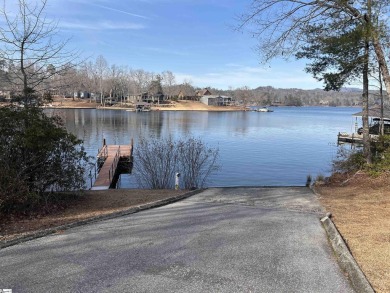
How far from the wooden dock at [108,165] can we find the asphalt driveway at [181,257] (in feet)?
31.7

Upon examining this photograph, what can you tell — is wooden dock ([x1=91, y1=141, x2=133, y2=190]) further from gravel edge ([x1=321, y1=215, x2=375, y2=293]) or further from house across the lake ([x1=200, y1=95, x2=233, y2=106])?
house across the lake ([x1=200, y1=95, x2=233, y2=106])

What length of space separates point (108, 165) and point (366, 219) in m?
16.5

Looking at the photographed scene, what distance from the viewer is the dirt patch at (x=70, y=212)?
654 centimetres

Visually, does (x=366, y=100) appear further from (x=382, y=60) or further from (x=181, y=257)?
(x=181, y=257)

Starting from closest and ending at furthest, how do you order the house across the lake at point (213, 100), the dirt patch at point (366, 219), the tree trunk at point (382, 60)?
the dirt patch at point (366, 219) < the tree trunk at point (382, 60) < the house across the lake at point (213, 100)

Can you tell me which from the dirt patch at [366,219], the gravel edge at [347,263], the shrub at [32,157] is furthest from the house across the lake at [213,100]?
the gravel edge at [347,263]

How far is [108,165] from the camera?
69.7ft

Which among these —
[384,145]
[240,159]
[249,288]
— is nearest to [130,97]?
[240,159]

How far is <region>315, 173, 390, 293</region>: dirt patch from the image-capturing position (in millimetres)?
4742

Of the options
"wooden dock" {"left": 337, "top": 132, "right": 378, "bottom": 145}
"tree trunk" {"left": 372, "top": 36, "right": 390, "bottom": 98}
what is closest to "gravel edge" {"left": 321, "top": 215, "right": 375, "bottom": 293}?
"tree trunk" {"left": 372, "top": 36, "right": 390, "bottom": 98}

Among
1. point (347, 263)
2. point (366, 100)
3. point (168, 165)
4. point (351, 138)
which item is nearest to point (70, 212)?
point (347, 263)

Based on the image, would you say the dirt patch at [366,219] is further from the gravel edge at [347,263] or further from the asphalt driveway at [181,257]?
the asphalt driveway at [181,257]

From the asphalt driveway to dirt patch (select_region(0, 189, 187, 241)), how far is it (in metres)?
0.72

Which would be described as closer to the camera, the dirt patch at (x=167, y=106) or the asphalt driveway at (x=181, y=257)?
the asphalt driveway at (x=181, y=257)
